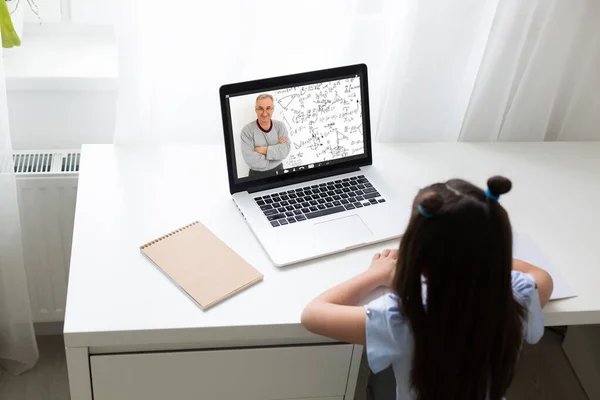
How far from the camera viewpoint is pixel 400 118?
1562 millimetres

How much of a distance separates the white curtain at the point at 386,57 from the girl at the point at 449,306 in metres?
0.56

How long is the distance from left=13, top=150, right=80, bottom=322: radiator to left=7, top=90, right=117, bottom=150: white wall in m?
0.05

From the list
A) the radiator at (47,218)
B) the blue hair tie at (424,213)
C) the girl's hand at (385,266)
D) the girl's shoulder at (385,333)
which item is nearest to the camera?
the blue hair tie at (424,213)

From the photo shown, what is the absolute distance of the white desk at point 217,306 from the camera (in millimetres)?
1062

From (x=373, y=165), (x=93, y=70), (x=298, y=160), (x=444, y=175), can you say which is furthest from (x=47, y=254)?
(x=444, y=175)

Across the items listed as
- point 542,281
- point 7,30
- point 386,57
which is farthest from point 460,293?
point 7,30

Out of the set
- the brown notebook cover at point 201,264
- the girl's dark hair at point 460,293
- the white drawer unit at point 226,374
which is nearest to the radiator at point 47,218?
the brown notebook cover at point 201,264

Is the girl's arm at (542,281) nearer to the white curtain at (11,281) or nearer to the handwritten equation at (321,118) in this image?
the handwritten equation at (321,118)

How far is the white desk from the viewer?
1.06m

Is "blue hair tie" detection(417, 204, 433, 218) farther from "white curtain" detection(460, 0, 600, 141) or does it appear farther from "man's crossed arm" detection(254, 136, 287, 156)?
"white curtain" detection(460, 0, 600, 141)

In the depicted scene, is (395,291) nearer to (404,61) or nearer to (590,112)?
(404,61)

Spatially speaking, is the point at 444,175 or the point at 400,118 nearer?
the point at 444,175

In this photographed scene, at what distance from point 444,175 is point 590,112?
46cm

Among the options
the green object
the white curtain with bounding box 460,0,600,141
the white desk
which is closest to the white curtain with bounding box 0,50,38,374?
the green object
